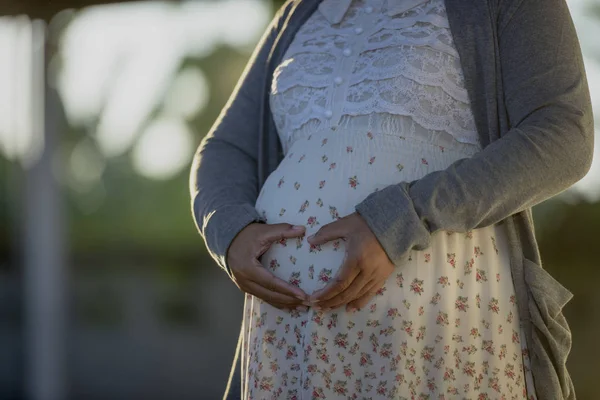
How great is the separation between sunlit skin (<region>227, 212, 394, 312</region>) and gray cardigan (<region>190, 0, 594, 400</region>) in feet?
0.07

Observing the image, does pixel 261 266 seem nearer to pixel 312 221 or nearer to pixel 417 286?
pixel 312 221

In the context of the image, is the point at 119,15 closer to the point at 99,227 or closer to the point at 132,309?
the point at 99,227

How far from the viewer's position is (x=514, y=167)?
3.74 feet

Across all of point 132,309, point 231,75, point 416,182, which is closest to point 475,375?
point 416,182

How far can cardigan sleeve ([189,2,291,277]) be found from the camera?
140cm

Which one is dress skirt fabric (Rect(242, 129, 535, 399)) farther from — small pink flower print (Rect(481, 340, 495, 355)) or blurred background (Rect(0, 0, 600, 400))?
blurred background (Rect(0, 0, 600, 400))

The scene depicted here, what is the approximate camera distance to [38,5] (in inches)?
154

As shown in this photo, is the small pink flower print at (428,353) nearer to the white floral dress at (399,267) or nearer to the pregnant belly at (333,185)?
the white floral dress at (399,267)

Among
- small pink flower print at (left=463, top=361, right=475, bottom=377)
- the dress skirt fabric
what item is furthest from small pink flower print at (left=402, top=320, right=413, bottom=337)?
small pink flower print at (left=463, top=361, right=475, bottom=377)

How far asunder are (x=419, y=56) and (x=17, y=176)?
365cm

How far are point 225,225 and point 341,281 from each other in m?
0.27

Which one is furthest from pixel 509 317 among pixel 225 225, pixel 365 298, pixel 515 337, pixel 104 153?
pixel 104 153

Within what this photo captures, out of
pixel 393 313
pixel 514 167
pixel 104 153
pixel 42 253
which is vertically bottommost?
pixel 42 253

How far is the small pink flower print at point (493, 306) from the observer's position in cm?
123
